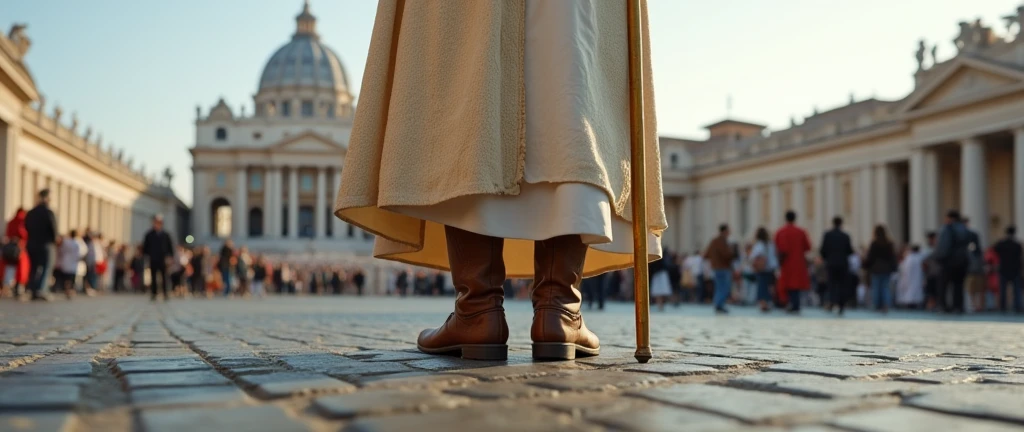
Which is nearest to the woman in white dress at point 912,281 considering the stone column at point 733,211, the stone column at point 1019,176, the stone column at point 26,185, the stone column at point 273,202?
the stone column at point 1019,176

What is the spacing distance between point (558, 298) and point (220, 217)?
90882 mm

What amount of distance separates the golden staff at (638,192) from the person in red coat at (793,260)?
12908 mm

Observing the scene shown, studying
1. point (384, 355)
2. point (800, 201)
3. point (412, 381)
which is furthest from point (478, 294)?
point (800, 201)

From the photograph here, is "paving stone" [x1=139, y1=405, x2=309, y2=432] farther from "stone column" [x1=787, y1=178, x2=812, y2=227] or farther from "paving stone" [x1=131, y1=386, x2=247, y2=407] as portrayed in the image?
"stone column" [x1=787, y1=178, x2=812, y2=227]

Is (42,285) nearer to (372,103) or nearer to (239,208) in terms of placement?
(372,103)

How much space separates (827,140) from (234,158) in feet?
170

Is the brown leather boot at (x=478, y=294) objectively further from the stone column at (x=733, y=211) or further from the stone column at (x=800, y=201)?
the stone column at (x=733, y=211)

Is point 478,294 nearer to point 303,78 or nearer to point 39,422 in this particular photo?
point 39,422

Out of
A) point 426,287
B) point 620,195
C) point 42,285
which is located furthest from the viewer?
point 426,287

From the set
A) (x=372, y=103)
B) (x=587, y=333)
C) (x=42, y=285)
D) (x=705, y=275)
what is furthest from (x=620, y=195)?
(x=705, y=275)

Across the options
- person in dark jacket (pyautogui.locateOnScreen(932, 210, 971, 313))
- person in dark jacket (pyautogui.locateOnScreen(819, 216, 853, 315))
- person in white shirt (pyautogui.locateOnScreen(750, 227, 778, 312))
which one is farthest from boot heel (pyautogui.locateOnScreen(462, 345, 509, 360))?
person in dark jacket (pyautogui.locateOnScreen(932, 210, 971, 313))

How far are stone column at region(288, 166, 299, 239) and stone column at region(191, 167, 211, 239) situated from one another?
22.1ft

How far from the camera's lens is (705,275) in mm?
Result: 28938

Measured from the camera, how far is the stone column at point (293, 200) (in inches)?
3265
